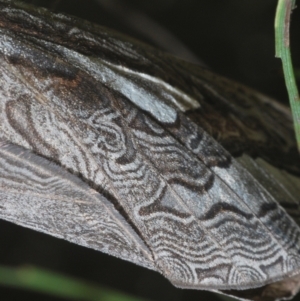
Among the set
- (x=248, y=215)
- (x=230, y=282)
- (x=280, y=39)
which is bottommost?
(x=230, y=282)

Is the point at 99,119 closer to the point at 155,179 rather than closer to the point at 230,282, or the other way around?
the point at 155,179

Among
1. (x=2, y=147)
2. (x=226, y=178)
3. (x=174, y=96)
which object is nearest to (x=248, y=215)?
(x=226, y=178)

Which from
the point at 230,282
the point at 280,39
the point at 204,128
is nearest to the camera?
the point at 280,39

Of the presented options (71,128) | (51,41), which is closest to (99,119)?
(71,128)

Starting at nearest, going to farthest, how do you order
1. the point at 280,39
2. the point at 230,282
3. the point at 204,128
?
1. the point at 280,39
2. the point at 230,282
3. the point at 204,128

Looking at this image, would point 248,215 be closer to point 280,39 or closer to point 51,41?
point 280,39

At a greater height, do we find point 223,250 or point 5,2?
point 5,2

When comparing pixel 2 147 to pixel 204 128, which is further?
pixel 204 128
